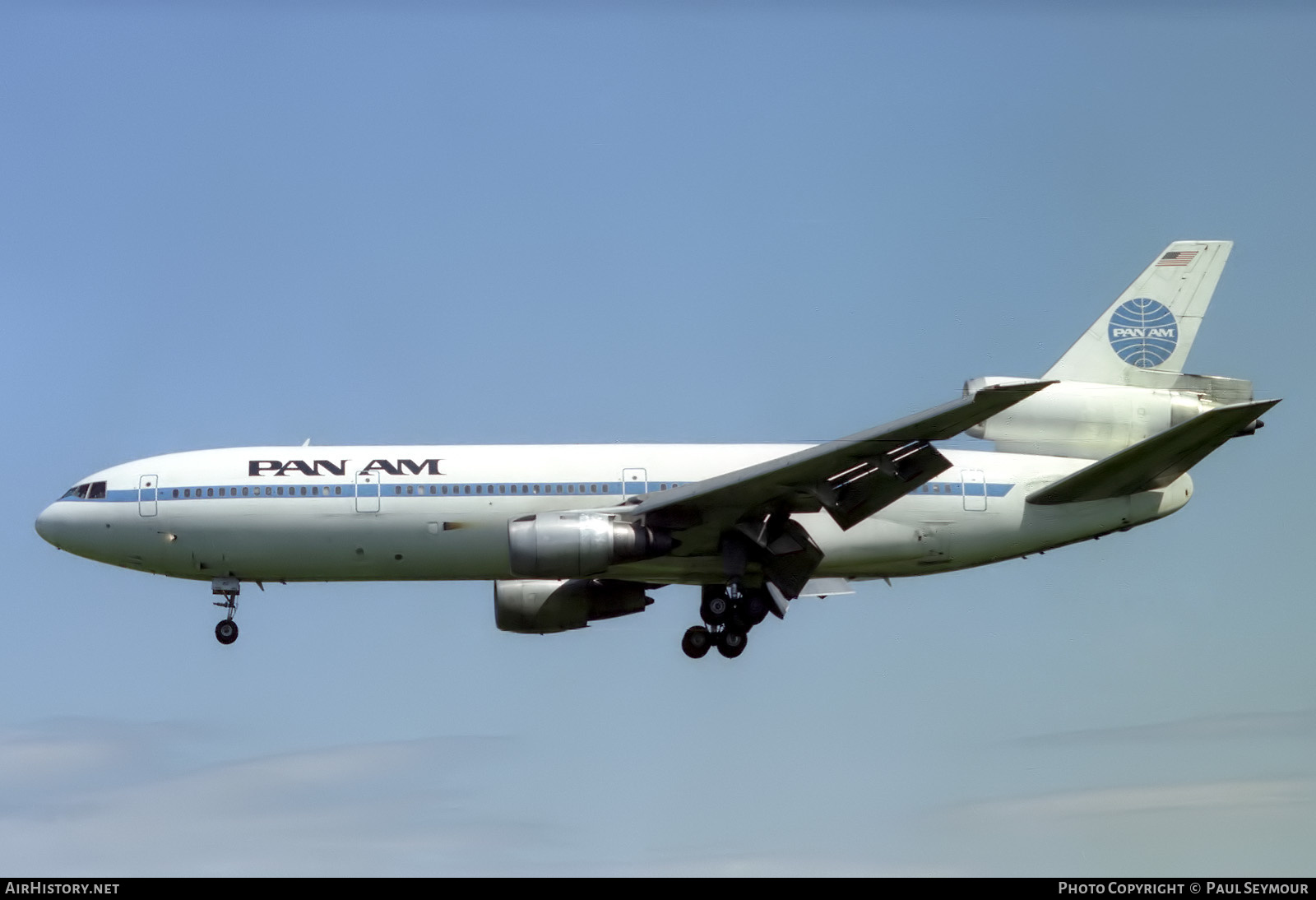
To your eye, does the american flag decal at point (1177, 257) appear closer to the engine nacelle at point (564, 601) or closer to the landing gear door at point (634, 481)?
the landing gear door at point (634, 481)

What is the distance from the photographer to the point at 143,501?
3528cm

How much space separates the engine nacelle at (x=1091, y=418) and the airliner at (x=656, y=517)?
0.03 m

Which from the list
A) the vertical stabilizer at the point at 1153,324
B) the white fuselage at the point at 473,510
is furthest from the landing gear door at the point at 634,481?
the vertical stabilizer at the point at 1153,324

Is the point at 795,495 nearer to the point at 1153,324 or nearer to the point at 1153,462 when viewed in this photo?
the point at 1153,462

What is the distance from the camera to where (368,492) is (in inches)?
1357

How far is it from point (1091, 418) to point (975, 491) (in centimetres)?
302

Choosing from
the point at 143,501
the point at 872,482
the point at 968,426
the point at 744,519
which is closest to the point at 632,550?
the point at 744,519

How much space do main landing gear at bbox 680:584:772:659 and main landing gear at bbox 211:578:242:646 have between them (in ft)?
31.5

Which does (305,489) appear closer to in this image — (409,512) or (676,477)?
(409,512)

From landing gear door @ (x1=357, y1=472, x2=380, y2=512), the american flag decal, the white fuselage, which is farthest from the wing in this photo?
the american flag decal

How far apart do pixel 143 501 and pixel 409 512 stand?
5905 mm

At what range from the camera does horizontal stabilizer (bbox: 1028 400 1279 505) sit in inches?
1232

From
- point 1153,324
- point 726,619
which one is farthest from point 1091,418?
point 726,619
